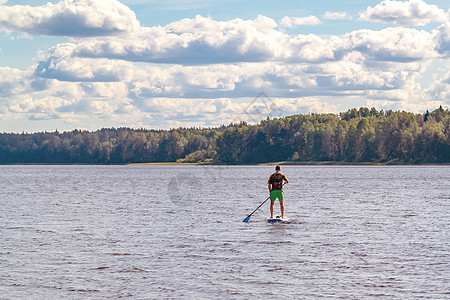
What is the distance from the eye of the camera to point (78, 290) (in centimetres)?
1920

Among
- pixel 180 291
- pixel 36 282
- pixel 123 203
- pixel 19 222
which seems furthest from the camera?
pixel 123 203

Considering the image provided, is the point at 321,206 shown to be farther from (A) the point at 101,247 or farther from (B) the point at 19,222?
(A) the point at 101,247

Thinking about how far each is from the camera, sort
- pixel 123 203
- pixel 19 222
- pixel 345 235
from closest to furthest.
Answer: pixel 345 235
pixel 19 222
pixel 123 203

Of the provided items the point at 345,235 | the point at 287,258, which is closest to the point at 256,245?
the point at 287,258

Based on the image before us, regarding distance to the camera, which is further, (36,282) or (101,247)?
(101,247)

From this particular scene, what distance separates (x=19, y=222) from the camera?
128ft

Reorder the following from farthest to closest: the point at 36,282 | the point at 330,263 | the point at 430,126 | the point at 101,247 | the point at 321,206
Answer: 1. the point at 430,126
2. the point at 321,206
3. the point at 101,247
4. the point at 330,263
5. the point at 36,282

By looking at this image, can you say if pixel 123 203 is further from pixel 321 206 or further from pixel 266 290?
pixel 266 290

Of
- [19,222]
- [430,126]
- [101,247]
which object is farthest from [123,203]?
[430,126]

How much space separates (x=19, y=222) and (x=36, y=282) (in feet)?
65.0

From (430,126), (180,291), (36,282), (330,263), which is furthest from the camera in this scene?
(430,126)

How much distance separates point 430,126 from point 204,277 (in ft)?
616

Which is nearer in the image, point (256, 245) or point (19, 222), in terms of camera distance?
point (256, 245)

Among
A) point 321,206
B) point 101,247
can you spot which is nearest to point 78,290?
point 101,247
